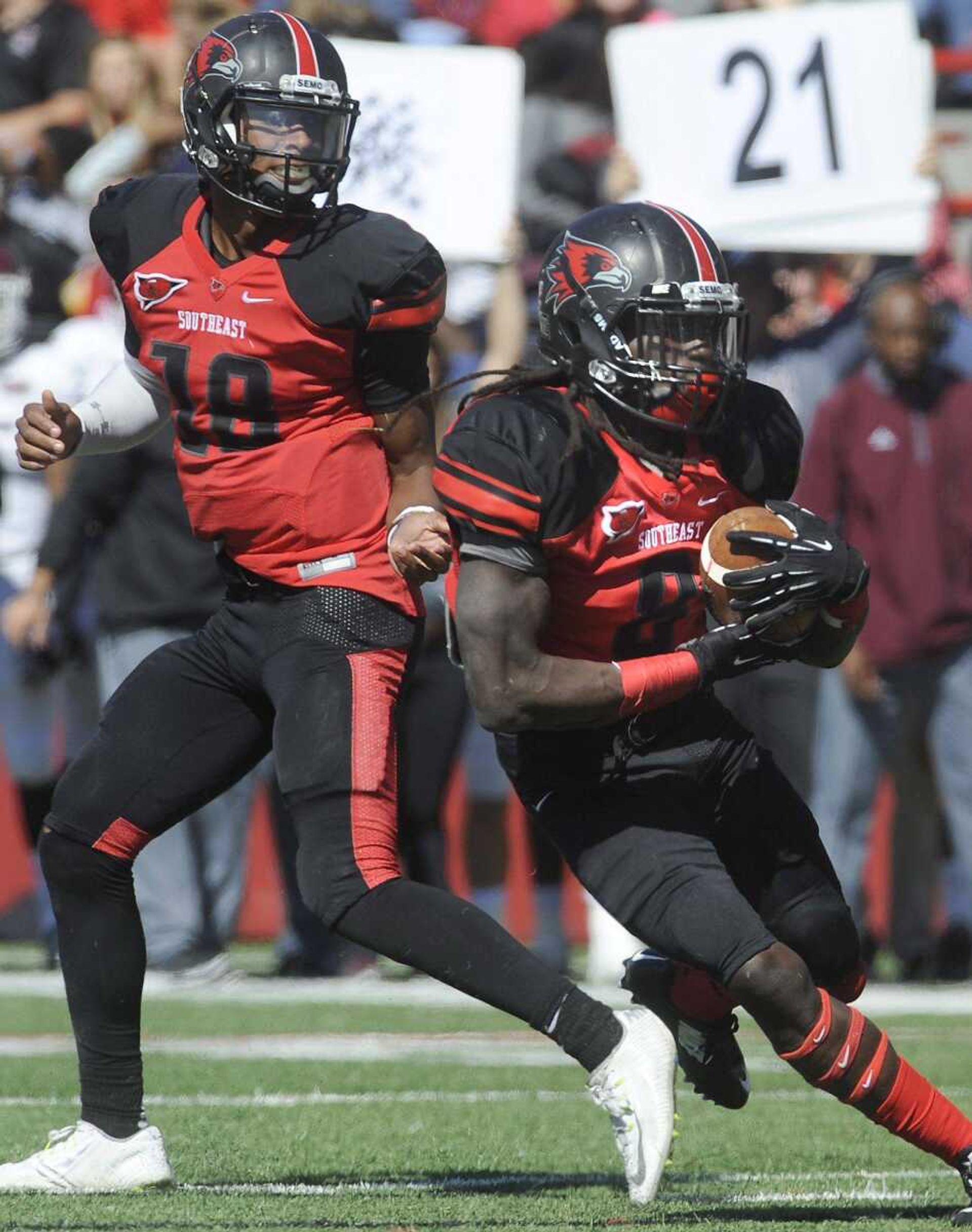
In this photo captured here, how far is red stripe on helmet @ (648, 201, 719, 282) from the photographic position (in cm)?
422

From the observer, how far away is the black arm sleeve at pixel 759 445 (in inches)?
169

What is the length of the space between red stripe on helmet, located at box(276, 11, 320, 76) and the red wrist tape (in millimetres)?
1262

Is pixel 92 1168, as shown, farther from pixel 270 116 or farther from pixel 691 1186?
pixel 270 116

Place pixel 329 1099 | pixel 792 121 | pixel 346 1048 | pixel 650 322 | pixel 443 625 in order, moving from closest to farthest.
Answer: pixel 650 322
pixel 329 1099
pixel 346 1048
pixel 443 625
pixel 792 121

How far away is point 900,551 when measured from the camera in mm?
8188

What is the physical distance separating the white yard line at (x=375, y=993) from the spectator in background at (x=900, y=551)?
1.65ft

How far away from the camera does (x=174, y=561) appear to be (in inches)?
310

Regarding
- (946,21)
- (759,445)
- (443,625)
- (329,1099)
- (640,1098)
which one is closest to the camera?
(640,1098)

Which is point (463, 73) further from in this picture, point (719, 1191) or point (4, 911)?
point (719, 1191)

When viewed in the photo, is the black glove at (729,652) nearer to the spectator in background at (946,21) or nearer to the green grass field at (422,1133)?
the green grass field at (422,1133)

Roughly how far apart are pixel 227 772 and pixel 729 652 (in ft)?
3.21

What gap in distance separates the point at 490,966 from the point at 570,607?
2.08ft

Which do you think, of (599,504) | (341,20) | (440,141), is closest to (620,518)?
(599,504)

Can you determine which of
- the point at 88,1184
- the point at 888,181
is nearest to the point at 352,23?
the point at 888,181
